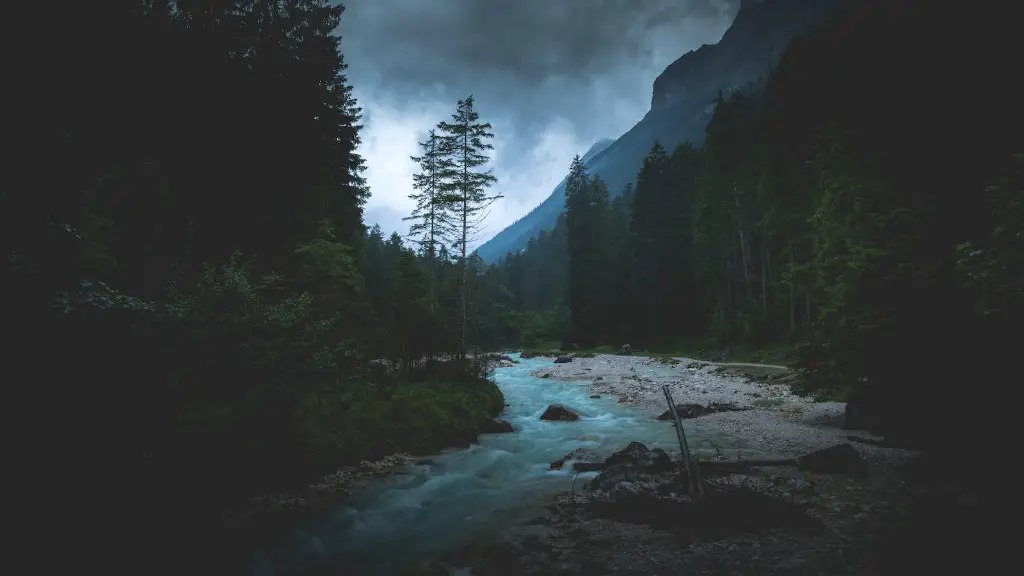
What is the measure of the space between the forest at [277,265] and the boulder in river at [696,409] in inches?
193

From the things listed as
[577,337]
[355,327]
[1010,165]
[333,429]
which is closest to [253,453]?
[333,429]

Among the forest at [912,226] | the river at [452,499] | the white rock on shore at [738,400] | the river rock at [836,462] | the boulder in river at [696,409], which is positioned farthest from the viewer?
the boulder in river at [696,409]

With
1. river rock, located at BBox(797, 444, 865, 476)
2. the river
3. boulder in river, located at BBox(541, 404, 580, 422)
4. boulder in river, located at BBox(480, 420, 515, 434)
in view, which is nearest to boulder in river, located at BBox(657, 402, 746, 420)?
the river

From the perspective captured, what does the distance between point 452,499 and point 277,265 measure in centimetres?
1146

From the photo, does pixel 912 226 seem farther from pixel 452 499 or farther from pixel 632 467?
pixel 452 499

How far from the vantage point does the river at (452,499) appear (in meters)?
7.32

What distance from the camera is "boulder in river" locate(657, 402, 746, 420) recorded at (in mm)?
16875

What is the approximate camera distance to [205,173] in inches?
616

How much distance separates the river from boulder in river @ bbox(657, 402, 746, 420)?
66cm

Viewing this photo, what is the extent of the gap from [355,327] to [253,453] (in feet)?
29.0

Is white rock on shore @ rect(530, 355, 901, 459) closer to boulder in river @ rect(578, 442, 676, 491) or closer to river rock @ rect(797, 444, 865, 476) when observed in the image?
river rock @ rect(797, 444, 865, 476)

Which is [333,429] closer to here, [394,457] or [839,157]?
[394,457]

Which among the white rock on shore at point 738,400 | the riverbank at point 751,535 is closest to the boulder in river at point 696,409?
the white rock on shore at point 738,400

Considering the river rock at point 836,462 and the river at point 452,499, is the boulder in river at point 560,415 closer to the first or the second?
the river at point 452,499
